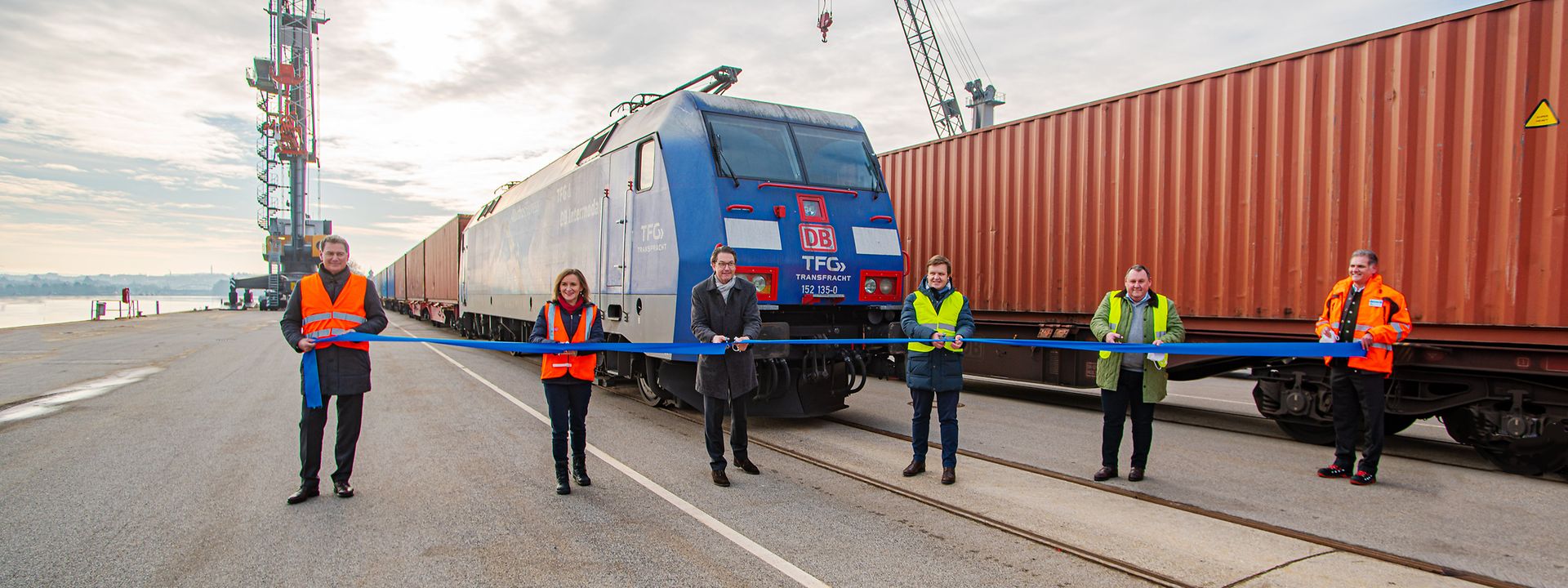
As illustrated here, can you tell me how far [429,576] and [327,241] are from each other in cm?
240

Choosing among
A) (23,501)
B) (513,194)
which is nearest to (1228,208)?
(23,501)

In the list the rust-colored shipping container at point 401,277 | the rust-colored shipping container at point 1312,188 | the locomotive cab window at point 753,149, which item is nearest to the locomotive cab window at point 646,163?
the locomotive cab window at point 753,149

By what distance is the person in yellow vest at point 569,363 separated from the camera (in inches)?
210

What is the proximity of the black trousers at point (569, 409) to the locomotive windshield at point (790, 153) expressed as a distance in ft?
8.46

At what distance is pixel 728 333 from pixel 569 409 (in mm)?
1207

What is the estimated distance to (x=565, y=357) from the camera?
535 cm

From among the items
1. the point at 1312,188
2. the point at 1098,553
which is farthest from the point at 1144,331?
the point at 1312,188

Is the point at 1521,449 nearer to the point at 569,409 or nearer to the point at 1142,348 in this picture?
the point at 1142,348

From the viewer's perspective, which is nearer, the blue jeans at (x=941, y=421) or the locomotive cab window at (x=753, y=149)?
the blue jeans at (x=941, y=421)

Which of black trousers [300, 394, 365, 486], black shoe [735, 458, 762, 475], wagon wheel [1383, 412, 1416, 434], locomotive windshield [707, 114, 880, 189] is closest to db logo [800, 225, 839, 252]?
locomotive windshield [707, 114, 880, 189]

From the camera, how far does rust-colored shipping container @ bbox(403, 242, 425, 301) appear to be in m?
28.9

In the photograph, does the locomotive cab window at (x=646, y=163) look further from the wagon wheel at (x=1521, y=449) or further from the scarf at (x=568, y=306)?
the wagon wheel at (x=1521, y=449)

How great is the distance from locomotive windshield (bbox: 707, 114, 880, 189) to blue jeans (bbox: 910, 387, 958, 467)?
9.14 ft

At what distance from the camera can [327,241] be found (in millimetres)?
4938
